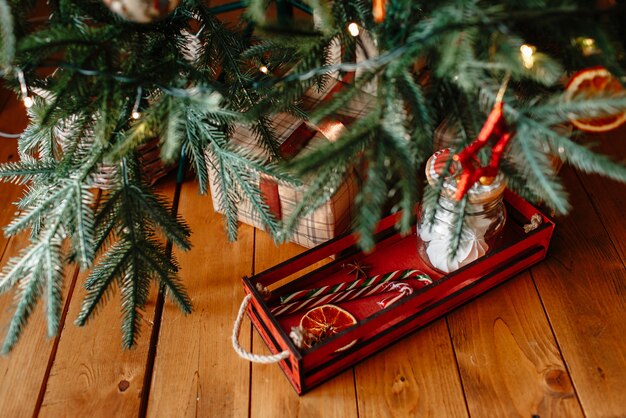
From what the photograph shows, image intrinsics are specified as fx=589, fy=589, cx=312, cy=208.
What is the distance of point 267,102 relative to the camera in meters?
0.82

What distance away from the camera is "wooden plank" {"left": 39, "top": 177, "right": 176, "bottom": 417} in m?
0.99

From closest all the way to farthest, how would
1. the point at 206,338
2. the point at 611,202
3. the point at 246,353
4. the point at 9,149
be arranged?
1. the point at 246,353
2. the point at 206,338
3. the point at 611,202
4. the point at 9,149

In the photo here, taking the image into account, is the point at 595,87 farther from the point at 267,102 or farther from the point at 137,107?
the point at 137,107

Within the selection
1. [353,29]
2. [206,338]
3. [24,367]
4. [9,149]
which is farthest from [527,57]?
[9,149]

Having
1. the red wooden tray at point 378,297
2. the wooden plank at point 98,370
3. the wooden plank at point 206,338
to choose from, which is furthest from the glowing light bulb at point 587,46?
the wooden plank at point 98,370

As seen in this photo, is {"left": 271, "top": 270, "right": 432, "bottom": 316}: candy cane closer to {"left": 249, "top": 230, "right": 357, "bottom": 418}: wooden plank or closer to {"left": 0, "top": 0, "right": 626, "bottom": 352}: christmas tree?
{"left": 249, "top": 230, "right": 357, "bottom": 418}: wooden plank

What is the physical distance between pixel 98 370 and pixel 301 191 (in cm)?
48

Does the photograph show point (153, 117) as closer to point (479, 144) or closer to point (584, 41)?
point (479, 144)

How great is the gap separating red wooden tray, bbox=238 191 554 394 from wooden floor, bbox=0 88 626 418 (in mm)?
32

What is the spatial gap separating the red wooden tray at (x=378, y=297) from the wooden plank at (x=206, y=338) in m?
0.07

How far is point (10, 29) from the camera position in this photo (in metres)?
0.68

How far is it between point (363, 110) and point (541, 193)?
0.54m

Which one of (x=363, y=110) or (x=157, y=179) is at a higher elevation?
(x=363, y=110)

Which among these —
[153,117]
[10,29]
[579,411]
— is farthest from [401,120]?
[579,411]
